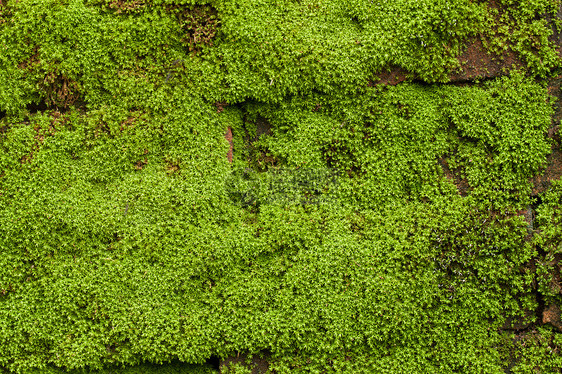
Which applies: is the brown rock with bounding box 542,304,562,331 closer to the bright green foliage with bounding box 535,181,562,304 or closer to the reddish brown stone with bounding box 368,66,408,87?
the bright green foliage with bounding box 535,181,562,304

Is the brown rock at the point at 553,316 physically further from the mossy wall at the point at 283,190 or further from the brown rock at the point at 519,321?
the brown rock at the point at 519,321

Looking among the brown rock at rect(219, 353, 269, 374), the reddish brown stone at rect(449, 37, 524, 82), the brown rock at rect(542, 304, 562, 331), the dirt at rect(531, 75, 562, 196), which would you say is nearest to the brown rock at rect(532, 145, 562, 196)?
the dirt at rect(531, 75, 562, 196)

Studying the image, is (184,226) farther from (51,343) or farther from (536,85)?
(536,85)

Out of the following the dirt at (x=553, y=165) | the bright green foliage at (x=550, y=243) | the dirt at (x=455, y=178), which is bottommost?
the bright green foliage at (x=550, y=243)

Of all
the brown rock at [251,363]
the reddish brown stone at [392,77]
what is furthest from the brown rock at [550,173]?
the brown rock at [251,363]

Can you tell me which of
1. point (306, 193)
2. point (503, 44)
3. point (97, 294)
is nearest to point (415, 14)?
point (503, 44)

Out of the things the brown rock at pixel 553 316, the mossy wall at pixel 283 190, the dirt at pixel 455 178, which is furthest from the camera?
the dirt at pixel 455 178
